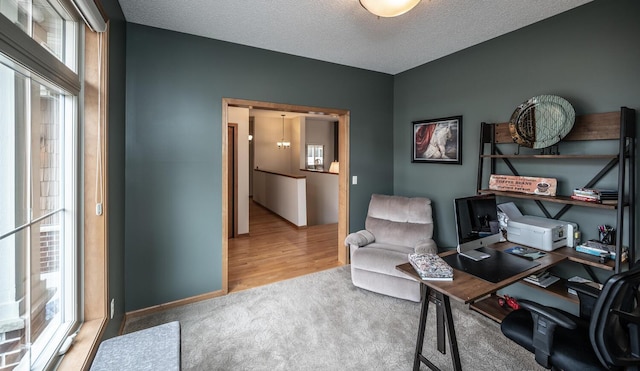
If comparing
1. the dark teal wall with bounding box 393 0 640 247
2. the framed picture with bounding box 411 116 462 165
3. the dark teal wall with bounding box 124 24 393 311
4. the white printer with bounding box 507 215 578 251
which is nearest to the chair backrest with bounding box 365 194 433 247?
the dark teal wall with bounding box 393 0 640 247

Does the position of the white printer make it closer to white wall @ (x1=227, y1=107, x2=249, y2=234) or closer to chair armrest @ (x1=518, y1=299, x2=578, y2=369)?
chair armrest @ (x1=518, y1=299, x2=578, y2=369)

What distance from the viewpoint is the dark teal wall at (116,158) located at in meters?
1.93

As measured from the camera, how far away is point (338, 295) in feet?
9.63

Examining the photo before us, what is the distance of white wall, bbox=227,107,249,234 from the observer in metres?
5.11

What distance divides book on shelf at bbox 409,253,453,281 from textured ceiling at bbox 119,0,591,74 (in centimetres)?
191

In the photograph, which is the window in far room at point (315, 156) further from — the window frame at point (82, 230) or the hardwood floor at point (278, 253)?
the window frame at point (82, 230)

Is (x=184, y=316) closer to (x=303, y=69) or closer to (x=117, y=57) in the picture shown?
(x=117, y=57)

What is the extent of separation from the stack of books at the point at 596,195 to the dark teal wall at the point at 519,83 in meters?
0.22

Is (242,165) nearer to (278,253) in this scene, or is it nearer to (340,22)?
(278,253)

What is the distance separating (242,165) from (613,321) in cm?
494

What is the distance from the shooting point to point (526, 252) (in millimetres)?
2143

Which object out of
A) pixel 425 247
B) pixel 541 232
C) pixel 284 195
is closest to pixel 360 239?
pixel 425 247

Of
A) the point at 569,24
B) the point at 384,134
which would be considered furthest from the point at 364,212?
the point at 569,24

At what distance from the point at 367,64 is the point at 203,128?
214cm
